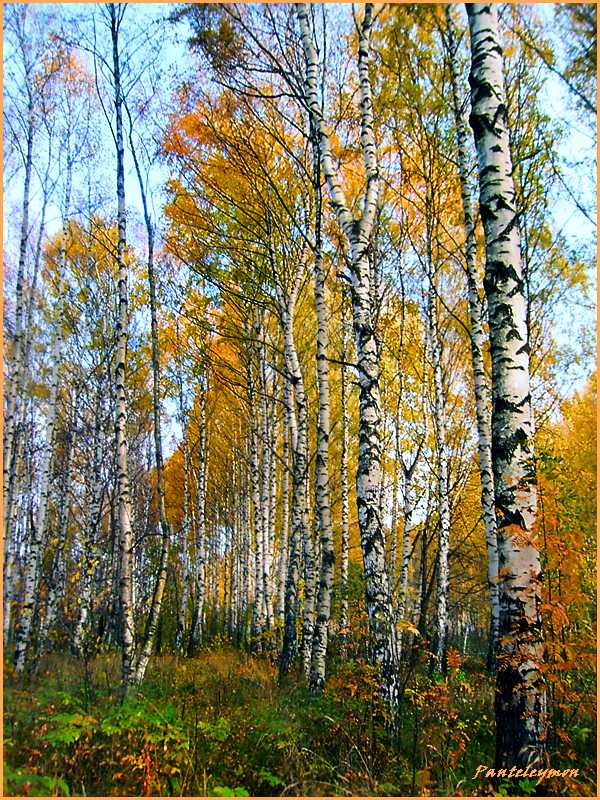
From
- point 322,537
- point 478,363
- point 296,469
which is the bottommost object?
point 322,537

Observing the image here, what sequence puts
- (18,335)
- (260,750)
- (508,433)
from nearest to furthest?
(508,433) → (260,750) → (18,335)

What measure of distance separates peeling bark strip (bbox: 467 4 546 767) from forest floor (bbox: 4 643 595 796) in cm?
41

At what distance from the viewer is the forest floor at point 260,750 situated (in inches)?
144

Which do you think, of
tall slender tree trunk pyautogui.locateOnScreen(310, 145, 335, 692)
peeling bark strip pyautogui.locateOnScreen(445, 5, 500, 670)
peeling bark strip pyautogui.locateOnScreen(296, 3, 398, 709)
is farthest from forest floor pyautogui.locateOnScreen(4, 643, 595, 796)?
peeling bark strip pyautogui.locateOnScreen(445, 5, 500, 670)

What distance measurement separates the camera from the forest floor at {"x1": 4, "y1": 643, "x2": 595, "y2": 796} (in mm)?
3658

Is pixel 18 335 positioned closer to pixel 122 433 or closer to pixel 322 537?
pixel 122 433

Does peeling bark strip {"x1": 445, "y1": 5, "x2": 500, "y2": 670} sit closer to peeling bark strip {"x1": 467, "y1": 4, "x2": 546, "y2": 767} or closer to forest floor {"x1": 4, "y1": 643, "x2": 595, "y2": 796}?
forest floor {"x1": 4, "y1": 643, "x2": 595, "y2": 796}

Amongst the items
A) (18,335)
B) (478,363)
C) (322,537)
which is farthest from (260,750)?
(18,335)

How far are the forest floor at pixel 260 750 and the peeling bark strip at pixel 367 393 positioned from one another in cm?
36

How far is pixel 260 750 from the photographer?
175 inches

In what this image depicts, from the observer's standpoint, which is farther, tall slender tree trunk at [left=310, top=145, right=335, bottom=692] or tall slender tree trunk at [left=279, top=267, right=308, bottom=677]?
tall slender tree trunk at [left=279, top=267, right=308, bottom=677]

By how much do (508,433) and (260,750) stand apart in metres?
3.44

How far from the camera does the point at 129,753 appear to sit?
4105mm

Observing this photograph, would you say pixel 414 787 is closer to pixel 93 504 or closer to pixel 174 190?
pixel 93 504
